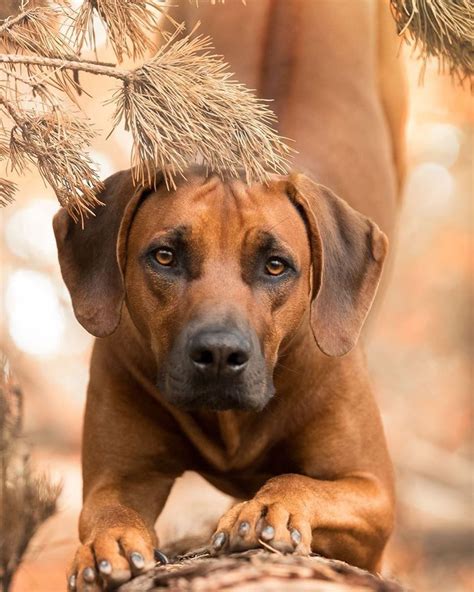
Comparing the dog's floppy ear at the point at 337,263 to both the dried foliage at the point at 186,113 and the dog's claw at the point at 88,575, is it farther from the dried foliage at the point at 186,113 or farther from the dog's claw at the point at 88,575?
the dog's claw at the point at 88,575

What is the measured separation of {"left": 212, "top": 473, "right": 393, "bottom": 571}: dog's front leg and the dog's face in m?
0.32

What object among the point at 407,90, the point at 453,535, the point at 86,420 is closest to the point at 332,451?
the point at 86,420

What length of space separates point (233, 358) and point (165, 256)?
1.50ft

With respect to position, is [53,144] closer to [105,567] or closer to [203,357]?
[203,357]

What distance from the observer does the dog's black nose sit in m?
3.06

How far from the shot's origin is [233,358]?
310 centimetres

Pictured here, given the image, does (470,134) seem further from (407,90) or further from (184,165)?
(184,165)

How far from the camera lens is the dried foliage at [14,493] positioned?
3797mm

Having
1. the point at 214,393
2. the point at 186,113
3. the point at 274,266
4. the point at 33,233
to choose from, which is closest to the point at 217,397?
the point at 214,393

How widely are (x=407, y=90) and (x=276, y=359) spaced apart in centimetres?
211

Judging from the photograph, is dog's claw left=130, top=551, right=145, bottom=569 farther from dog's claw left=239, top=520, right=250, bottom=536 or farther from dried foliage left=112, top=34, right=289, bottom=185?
dried foliage left=112, top=34, right=289, bottom=185

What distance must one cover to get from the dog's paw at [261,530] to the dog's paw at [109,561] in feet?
0.64

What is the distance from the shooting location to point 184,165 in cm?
330

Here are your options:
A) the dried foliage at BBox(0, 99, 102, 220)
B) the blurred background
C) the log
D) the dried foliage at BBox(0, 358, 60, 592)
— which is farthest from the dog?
the blurred background
